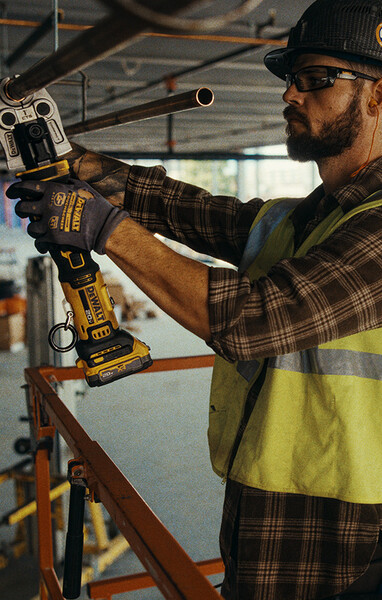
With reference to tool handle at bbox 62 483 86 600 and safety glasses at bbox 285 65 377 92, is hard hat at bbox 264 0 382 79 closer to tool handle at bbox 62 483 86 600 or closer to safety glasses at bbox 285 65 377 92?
safety glasses at bbox 285 65 377 92

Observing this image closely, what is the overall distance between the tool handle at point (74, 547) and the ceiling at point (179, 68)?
1.10 metres

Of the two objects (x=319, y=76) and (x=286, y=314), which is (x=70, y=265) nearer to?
(x=286, y=314)

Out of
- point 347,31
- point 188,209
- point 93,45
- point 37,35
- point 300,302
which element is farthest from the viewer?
point 37,35

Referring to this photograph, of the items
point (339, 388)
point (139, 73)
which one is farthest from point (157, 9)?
point (139, 73)

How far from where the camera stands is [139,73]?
694 cm

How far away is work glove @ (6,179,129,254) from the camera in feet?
4.42

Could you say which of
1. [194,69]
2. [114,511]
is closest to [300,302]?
[114,511]

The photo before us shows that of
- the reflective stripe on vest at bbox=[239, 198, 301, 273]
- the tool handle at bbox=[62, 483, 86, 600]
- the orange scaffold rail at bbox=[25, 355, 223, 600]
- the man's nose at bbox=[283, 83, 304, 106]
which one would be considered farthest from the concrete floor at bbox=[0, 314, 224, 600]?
the man's nose at bbox=[283, 83, 304, 106]

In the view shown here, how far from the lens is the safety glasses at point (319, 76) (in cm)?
157

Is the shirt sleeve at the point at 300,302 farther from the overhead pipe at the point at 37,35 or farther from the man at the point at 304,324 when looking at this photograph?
the overhead pipe at the point at 37,35

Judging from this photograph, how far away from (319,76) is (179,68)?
5484 millimetres

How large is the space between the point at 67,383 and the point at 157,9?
3648mm

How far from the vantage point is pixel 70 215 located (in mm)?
1354

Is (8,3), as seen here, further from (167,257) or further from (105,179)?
(167,257)
